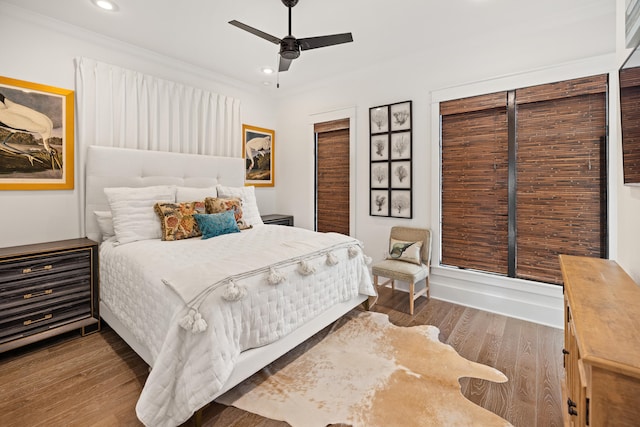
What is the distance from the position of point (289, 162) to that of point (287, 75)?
1300 mm

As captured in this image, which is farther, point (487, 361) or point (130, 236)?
point (130, 236)

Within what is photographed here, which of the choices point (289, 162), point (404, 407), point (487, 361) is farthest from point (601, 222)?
point (289, 162)

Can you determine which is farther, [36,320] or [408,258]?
[408,258]

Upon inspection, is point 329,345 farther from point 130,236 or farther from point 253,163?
point 253,163

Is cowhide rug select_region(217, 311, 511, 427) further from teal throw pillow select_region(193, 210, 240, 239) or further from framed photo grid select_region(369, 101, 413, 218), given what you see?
framed photo grid select_region(369, 101, 413, 218)

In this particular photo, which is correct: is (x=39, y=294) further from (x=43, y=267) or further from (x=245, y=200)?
(x=245, y=200)

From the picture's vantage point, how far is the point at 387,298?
3.57m

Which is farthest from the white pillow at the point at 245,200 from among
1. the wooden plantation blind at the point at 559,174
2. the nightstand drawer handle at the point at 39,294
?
the wooden plantation blind at the point at 559,174

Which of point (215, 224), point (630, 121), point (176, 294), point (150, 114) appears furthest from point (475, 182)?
point (150, 114)

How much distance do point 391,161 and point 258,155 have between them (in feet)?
7.05

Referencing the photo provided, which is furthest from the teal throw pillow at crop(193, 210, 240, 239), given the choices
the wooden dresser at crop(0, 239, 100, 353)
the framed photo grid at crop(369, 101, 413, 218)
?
the framed photo grid at crop(369, 101, 413, 218)

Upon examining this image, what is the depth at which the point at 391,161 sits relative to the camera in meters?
3.81

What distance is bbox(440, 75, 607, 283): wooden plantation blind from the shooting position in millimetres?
2670

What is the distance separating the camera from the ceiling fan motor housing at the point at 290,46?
7.76ft
